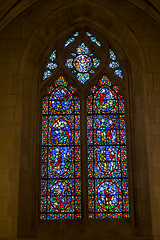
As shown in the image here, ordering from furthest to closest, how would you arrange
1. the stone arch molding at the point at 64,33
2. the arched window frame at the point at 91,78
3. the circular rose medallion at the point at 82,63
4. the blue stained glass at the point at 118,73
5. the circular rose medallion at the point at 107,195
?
the circular rose medallion at the point at 82,63
the blue stained glass at the point at 118,73
the arched window frame at the point at 91,78
the stone arch molding at the point at 64,33
the circular rose medallion at the point at 107,195

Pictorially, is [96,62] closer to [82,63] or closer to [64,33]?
[82,63]

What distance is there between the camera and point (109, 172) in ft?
31.8

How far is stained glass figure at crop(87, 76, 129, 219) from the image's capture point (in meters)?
9.45

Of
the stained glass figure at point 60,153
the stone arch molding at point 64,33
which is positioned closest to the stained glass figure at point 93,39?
the stone arch molding at point 64,33

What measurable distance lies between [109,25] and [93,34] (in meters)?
0.54

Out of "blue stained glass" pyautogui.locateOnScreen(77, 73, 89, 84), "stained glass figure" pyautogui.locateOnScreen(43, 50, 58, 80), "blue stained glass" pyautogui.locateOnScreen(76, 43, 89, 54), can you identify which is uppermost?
"blue stained glass" pyautogui.locateOnScreen(76, 43, 89, 54)

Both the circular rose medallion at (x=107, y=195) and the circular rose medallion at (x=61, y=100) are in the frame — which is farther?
the circular rose medallion at (x=61, y=100)

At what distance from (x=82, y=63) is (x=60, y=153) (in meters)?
2.27

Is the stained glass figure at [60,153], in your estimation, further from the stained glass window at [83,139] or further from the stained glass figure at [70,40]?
the stained glass figure at [70,40]

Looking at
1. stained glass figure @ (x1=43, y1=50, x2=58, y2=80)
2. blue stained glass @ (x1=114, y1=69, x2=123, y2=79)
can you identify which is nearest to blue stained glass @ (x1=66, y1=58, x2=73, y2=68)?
stained glass figure @ (x1=43, y1=50, x2=58, y2=80)

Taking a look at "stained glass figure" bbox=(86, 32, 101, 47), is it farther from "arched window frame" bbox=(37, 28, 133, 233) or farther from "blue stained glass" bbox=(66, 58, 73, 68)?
"blue stained glass" bbox=(66, 58, 73, 68)

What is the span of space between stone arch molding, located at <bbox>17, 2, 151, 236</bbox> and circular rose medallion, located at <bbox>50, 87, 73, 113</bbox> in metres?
0.47

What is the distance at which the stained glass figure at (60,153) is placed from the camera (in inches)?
373
